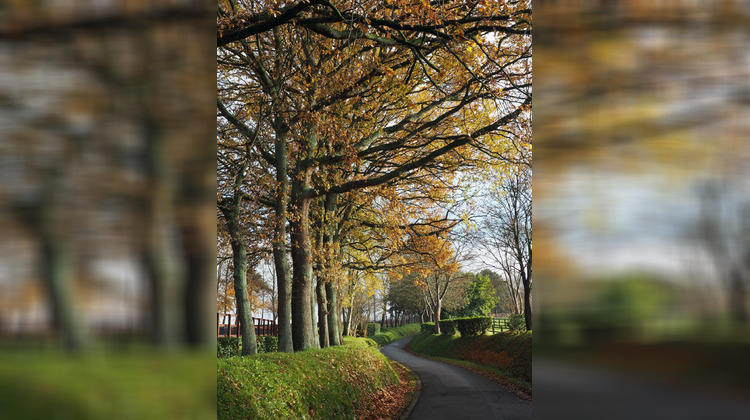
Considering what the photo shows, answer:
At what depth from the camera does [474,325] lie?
23781 millimetres

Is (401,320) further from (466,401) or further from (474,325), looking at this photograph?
(466,401)

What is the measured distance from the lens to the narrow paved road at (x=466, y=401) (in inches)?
389

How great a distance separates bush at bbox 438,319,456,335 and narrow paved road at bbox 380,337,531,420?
1152cm

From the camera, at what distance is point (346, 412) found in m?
8.80

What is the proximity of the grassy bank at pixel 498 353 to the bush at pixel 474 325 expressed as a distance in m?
0.35
